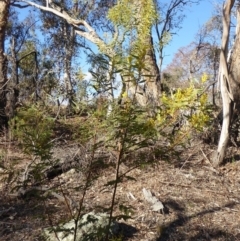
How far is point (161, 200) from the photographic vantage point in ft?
15.0

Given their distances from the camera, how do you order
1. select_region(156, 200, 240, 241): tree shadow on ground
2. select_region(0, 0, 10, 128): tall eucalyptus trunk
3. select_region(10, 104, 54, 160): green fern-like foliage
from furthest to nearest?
select_region(0, 0, 10, 128): tall eucalyptus trunk < select_region(156, 200, 240, 241): tree shadow on ground < select_region(10, 104, 54, 160): green fern-like foliage

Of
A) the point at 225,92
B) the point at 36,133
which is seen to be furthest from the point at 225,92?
the point at 36,133

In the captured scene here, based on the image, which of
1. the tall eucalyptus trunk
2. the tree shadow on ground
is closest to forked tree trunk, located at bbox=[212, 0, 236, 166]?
the tree shadow on ground

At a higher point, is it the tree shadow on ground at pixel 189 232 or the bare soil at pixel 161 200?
the bare soil at pixel 161 200

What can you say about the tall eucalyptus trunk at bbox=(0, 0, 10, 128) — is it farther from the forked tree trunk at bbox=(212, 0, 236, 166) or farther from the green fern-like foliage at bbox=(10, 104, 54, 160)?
the green fern-like foliage at bbox=(10, 104, 54, 160)

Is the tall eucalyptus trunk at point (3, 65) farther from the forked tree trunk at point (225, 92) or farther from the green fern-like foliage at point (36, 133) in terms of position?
the green fern-like foliage at point (36, 133)

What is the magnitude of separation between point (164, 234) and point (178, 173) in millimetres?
1573

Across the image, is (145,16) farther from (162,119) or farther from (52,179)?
(52,179)

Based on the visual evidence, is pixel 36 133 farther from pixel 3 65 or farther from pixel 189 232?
pixel 3 65

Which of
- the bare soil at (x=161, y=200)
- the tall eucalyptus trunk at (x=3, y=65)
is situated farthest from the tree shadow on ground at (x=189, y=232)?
the tall eucalyptus trunk at (x=3, y=65)

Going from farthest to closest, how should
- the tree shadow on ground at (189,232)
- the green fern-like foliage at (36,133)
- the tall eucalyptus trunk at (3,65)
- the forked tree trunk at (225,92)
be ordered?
the tall eucalyptus trunk at (3,65), the forked tree trunk at (225,92), the tree shadow on ground at (189,232), the green fern-like foliage at (36,133)

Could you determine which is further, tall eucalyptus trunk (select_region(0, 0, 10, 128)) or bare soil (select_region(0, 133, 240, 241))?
Answer: tall eucalyptus trunk (select_region(0, 0, 10, 128))

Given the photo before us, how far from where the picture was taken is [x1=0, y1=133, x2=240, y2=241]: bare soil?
3.88 m

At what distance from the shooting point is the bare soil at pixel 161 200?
3877 millimetres
